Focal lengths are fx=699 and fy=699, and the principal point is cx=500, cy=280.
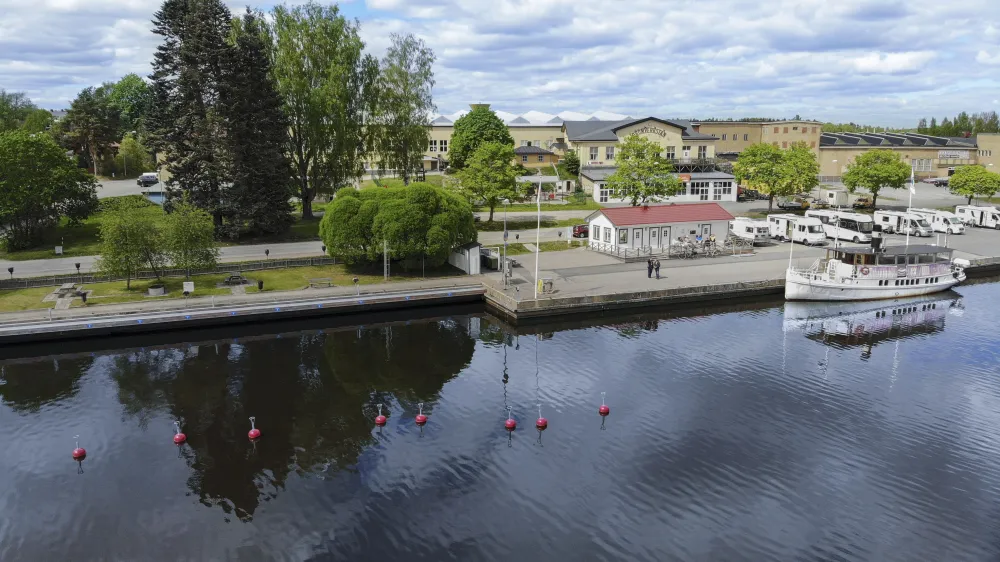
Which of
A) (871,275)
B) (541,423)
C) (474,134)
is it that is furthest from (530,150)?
(541,423)

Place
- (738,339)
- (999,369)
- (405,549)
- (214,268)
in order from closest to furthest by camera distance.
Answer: (405,549), (999,369), (738,339), (214,268)

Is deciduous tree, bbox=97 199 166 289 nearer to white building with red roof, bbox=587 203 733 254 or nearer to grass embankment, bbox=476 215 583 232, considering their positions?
grass embankment, bbox=476 215 583 232

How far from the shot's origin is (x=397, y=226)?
4709 cm

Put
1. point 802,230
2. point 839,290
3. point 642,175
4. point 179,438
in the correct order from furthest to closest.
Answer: point 642,175
point 802,230
point 839,290
point 179,438

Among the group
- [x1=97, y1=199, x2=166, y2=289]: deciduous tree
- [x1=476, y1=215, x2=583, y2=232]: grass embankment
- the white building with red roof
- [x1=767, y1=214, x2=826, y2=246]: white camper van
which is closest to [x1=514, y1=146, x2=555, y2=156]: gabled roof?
[x1=476, y1=215, x2=583, y2=232]: grass embankment

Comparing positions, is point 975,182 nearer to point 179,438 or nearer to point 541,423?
point 541,423

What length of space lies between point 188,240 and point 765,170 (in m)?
59.3

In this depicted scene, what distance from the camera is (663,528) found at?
21.0 metres

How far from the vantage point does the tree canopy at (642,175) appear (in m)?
65.9

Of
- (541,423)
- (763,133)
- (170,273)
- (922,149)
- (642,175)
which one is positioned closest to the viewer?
(541,423)

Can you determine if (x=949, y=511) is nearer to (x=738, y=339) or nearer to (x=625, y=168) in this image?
(x=738, y=339)

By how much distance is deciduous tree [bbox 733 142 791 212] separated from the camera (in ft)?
250

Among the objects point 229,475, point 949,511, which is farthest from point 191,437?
point 949,511

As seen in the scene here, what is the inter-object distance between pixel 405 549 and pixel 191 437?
1189 cm
